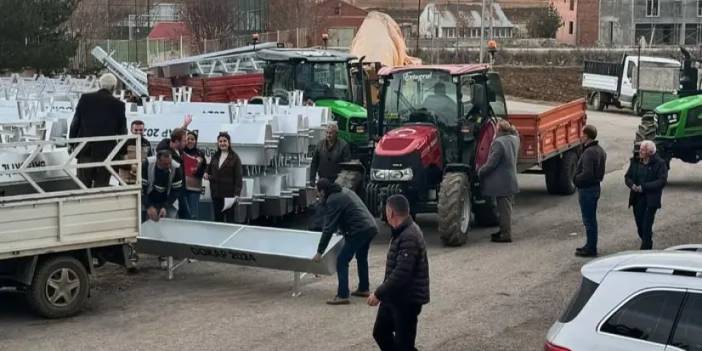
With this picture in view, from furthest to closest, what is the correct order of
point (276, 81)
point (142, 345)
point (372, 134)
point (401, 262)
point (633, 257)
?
point (276, 81) < point (372, 134) < point (142, 345) < point (401, 262) < point (633, 257)

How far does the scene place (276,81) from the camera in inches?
846

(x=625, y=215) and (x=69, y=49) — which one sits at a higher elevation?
(x=69, y=49)

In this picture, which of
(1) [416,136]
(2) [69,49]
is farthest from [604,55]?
(1) [416,136]

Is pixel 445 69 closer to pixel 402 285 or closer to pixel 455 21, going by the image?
pixel 402 285

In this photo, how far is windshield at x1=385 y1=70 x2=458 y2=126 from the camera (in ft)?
52.9

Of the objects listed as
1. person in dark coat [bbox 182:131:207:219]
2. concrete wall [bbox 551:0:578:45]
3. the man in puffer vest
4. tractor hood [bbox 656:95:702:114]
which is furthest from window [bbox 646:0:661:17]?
the man in puffer vest

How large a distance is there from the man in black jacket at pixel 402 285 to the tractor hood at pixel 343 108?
435 inches

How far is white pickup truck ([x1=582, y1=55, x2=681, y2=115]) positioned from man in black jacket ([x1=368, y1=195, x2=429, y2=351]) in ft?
95.2

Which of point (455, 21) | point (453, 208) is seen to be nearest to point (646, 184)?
point (453, 208)

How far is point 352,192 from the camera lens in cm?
1177

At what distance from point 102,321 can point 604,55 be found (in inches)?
2752

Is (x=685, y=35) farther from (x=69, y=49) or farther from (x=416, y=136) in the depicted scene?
(x=416, y=136)

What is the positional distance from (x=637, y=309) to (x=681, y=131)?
16.1 metres

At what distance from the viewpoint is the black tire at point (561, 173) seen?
806 inches
